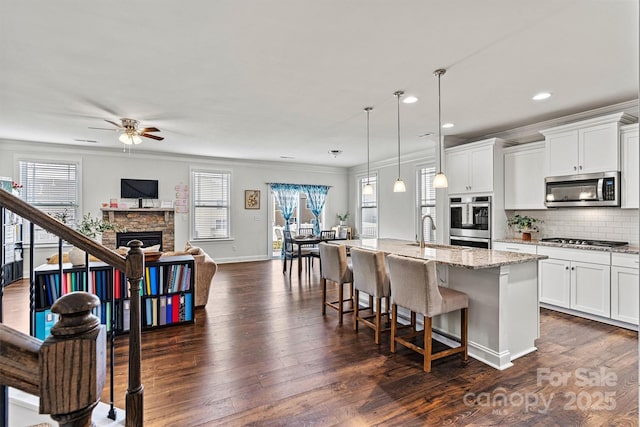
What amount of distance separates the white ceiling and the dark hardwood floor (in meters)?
2.58

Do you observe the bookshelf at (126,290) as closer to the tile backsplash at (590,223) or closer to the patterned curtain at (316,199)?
the tile backsplash at (590,223)

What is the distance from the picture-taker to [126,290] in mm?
3451

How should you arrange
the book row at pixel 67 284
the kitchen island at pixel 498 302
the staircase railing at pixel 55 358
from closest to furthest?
1. the staircase railing at pixel 55 358
2. the kitchen island at pixel 498 302
3. the book row at pixel 67 284

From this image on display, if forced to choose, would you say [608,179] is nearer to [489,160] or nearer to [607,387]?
[489,160]

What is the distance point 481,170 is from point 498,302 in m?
2.84

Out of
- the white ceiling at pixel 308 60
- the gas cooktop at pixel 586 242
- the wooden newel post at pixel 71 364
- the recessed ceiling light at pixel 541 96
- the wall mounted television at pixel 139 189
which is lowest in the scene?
the gas cooktop at pixel 586 242

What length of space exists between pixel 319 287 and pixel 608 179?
411cm

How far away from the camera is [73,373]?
0.53 meters

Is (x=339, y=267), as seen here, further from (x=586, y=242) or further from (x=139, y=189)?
(x=139, y=189)

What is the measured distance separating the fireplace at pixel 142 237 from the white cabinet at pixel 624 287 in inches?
296

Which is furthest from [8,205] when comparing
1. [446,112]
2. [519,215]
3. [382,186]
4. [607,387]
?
[382,186]

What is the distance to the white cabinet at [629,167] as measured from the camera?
11.7 feet

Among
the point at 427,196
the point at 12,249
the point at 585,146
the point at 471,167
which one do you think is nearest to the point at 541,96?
the point at 585,146

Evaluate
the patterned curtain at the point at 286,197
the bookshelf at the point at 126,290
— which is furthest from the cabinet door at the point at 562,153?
the patterned curtain at the point at 286,197
